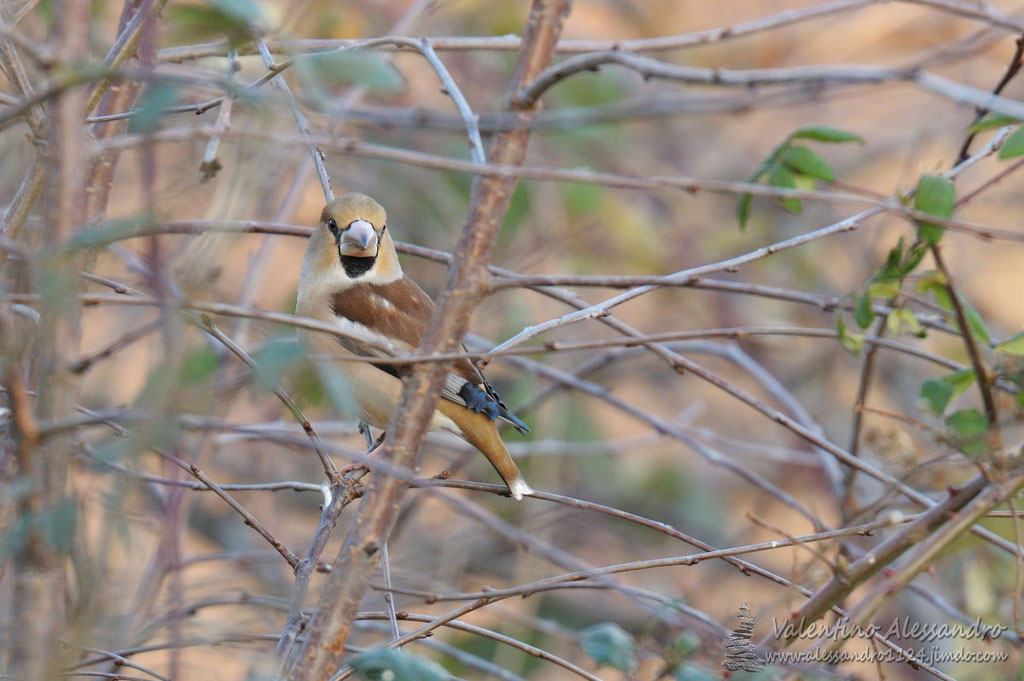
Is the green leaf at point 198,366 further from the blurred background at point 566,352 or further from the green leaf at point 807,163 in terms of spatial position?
the green leaf at point 807,163

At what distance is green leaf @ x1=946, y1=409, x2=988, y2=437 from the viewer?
4.98ft

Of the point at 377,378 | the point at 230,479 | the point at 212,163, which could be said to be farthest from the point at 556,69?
the point at 230,479

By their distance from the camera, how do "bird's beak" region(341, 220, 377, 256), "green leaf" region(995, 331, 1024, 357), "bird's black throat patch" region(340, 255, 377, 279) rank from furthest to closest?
1. "bird's black throat patch" region(340, 255, 377, 279)
2. "bird's beak" region(341, 220, 377, 256)
3. "green leaf" region(995, 331, 1024, 357)

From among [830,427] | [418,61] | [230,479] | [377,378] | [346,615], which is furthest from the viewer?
[418,61]

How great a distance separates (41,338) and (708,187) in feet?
2.59

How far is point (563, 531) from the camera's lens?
6.00 m

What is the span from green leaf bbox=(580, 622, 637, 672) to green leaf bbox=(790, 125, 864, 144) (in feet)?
4.05

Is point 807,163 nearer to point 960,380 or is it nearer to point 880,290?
point 880,290

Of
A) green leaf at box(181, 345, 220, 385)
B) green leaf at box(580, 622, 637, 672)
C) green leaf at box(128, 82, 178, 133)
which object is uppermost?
green leaf at box(128, 82, 178, 133)

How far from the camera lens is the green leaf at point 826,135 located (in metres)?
2.20

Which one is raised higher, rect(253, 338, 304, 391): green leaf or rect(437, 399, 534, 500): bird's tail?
rect(437, 399, 534, 500): bird's tail

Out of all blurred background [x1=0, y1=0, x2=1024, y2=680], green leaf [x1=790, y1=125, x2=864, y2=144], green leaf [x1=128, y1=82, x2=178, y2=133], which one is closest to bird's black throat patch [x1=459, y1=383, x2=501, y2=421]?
blurred background [x1=0, y1=0, x2=1024, y2=680]

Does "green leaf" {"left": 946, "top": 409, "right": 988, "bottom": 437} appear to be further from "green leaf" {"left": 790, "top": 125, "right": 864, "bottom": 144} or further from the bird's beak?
→ the bird's beak

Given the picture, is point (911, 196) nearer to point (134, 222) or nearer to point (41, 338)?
point (134, 222)
